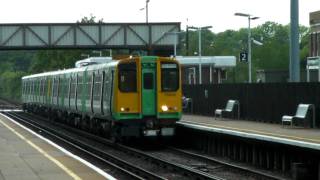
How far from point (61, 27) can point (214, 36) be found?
110009mm

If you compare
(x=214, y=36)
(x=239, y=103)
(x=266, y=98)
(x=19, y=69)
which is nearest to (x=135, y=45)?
(x=239, y=103)

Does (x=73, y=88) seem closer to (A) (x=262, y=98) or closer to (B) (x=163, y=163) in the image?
(A) (x=262, y=98)

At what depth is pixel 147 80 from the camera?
23.3 metres

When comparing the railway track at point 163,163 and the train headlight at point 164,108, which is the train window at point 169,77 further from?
the railway track at point 163,163

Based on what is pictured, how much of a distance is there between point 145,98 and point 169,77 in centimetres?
112

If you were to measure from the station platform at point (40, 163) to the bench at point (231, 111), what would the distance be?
904cm

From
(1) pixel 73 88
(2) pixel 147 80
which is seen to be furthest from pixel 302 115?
(1) pixel 73 88

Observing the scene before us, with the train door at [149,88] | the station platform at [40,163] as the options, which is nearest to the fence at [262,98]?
the train door at [149,88]

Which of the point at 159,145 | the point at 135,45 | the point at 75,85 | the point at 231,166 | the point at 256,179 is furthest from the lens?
the point at 135,45

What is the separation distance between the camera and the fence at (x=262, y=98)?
2325 cm

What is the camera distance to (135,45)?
4819 cm

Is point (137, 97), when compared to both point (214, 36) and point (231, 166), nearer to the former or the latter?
point (231, 166)

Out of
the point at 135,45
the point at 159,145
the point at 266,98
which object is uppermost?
the point at 135,45

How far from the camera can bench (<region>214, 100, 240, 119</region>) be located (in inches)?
1163
